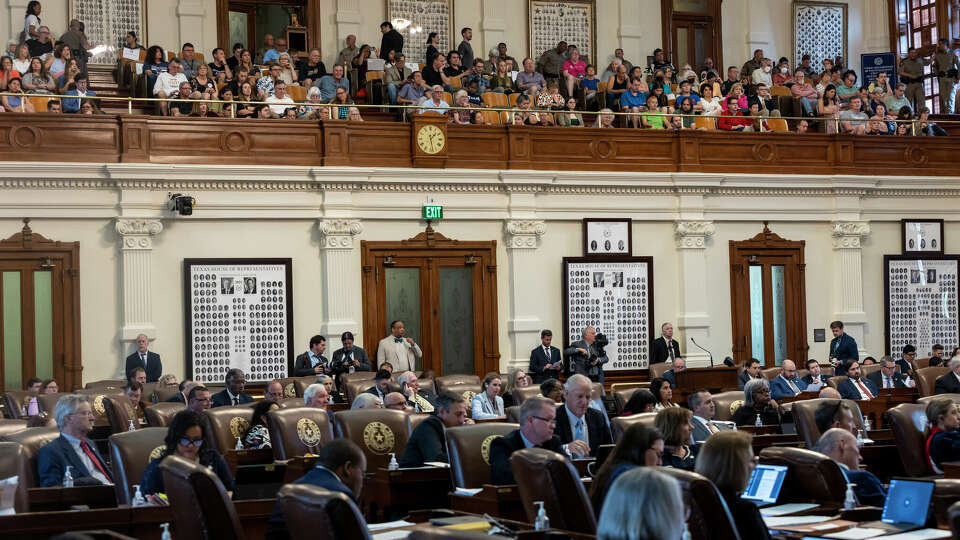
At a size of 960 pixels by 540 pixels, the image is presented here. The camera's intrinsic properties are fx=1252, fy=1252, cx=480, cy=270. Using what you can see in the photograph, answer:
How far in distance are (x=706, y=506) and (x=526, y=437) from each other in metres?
2.24

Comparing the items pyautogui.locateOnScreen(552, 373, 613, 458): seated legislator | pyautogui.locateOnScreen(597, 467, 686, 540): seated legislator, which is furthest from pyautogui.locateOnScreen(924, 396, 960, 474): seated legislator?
pyautogui.locateOnScreen(597, 467, 686, 540): seated legislator

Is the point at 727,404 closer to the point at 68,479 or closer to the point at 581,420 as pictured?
the point at 581,420

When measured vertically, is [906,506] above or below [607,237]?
below

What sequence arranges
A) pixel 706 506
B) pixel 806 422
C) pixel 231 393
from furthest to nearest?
pixel 231 393 → pixel 806 422 → pixel 706 506

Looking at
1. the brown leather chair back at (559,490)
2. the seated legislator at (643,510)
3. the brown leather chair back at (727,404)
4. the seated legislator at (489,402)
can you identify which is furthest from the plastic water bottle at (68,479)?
the brown leather chair back at (727,404)

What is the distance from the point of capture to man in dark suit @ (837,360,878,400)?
1316cm

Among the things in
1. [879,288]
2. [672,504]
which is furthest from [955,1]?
[672,504]

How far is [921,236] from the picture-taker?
18438 mm

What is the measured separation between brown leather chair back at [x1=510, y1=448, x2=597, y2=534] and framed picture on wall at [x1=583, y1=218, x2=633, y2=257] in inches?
445

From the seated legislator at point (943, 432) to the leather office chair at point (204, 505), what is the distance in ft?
15.8

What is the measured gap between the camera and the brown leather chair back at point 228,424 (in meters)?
8.83

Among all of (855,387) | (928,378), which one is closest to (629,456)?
(855,387)

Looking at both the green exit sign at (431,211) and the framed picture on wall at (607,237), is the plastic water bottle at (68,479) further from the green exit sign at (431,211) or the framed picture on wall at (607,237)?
the framed picture on wall at (607,237)

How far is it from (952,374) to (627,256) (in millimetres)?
5026
